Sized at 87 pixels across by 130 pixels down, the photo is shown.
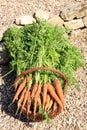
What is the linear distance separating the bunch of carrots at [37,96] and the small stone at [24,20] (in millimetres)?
1200

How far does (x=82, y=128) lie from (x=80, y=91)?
1.68ft

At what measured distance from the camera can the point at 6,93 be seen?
4.08m

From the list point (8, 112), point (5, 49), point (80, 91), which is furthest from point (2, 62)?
point (80, 91)

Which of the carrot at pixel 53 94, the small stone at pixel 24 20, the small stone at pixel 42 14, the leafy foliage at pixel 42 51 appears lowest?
the carrot at pixel 53 94

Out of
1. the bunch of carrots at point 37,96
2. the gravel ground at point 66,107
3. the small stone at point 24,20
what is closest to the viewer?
the bunch of carrots at point 37,96

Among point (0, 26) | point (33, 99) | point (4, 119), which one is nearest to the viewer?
point (33, 99)

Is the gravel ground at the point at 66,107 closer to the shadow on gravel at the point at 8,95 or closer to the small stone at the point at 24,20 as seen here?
the shadow on gravel at the point at 8,95

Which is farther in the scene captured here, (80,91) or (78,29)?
(78,29)

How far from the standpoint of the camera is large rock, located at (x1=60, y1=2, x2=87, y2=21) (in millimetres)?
4770

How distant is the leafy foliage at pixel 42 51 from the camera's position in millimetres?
3848

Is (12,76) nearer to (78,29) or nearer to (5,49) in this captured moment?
(5,49)

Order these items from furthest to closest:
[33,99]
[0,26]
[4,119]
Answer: [0,26] → [4,119] → [33,99]

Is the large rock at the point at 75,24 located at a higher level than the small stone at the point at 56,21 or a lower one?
lower

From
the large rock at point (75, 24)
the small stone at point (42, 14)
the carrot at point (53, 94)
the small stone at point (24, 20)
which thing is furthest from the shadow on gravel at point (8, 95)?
the large rock at point (75, 24)
